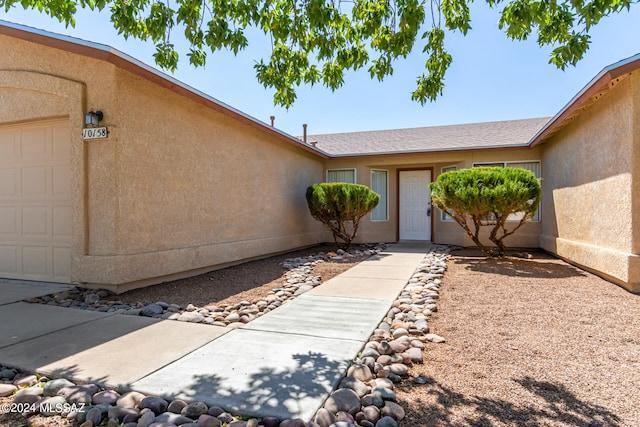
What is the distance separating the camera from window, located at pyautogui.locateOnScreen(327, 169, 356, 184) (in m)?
12.1

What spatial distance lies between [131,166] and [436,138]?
34.2 ft

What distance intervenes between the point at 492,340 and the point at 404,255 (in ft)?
18.7

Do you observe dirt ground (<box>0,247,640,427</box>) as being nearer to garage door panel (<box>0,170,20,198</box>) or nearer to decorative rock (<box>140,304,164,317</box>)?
decorative rock (<box>140,304,164,317</box>)

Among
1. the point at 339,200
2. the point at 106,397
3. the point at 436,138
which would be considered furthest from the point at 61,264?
the point at 436,138

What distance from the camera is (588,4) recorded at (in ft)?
9.20

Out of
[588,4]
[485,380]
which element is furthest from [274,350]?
[588,4]

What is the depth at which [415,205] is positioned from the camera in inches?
484

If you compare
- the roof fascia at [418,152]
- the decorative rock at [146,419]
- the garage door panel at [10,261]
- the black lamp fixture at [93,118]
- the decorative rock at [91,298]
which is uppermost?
the roof fascia at [418,152]

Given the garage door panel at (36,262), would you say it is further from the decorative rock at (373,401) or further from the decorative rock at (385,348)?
the decorative rock at (373,401)

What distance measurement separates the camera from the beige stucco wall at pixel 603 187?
5.21 meters

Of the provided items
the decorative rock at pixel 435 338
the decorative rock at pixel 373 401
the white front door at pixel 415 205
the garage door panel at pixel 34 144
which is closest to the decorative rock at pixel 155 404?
the decorative rock at pixel 373 401

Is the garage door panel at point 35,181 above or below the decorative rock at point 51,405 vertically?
above

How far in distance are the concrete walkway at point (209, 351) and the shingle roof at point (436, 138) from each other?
784 centimetres

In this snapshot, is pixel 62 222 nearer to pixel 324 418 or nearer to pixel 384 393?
pixel 324 418
